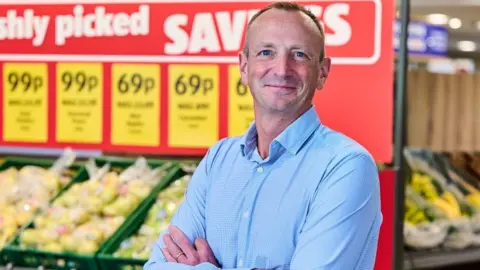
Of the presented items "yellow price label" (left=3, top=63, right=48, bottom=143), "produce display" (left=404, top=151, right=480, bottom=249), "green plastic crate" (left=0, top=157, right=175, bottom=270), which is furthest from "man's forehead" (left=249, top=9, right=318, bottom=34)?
"produce display" (left=404, top=151, right=480, bottom=249)

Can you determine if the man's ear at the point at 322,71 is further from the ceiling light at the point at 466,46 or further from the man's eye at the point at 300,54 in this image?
the ceiling light at the point at 466,46

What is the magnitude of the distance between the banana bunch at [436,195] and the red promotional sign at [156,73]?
1.98 metres

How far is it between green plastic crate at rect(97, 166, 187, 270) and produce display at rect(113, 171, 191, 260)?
2cm

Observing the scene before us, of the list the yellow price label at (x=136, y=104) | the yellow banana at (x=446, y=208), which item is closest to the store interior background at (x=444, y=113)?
the yellow banana at (x=446, y=208)

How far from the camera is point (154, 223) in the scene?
3629mm

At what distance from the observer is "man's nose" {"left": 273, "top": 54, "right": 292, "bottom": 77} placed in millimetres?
2209

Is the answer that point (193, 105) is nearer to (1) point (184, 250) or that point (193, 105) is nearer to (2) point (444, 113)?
(1) point (184, 250)

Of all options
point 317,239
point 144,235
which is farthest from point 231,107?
point 317,239

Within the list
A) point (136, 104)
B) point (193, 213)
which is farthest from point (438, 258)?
point (193, 213)

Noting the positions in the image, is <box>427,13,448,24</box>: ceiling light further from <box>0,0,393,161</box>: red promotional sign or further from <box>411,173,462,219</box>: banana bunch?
<box>0,0,393,161</box>: red promotional sign

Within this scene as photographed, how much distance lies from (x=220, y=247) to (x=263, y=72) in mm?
519

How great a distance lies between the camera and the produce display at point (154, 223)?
3.50 meters

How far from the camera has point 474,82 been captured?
5.89 meters

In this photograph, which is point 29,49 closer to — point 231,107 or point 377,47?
point 231,107
